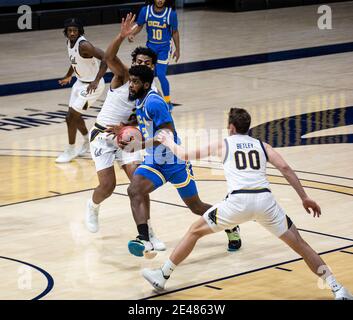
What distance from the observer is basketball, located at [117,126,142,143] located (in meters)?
8.89

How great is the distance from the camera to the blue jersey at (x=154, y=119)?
339 inches

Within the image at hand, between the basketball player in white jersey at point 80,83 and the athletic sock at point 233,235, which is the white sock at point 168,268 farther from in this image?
the basketball player in white jersey at point 80,83

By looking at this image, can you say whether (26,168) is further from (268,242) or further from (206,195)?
(268,242)

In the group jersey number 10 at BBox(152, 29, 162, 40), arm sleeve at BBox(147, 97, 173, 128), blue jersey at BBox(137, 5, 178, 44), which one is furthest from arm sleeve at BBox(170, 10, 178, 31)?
arm sleeve at BBox(147, 97, 173, 128)

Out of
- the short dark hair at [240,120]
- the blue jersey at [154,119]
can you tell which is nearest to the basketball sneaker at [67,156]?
the blue jersey at [154,119]

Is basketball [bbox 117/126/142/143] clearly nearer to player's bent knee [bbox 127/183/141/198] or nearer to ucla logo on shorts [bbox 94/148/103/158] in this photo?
player's bent knee [bbox 127/183/141/198]

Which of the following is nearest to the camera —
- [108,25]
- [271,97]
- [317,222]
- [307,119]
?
[317,222]

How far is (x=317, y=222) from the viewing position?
9.98m

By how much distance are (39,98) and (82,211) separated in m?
6.62

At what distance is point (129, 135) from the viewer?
29.2 ft

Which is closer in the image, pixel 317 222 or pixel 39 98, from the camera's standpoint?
pixel 317 222

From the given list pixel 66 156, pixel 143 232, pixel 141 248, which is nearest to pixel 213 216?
pixel 141 248

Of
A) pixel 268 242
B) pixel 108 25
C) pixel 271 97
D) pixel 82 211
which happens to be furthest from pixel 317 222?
pixel 108 25

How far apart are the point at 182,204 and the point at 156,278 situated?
9.30 ft
